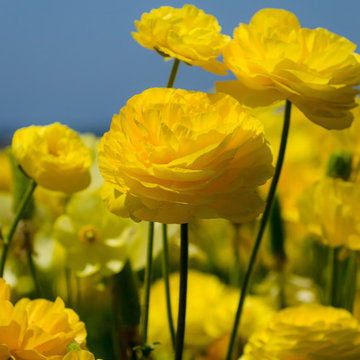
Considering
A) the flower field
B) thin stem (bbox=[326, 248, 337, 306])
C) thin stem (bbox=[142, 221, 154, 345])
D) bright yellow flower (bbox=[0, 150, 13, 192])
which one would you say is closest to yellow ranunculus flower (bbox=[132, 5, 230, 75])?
the flower field

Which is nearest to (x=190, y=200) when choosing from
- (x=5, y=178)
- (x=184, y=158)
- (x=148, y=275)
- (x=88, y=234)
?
(x=184, y=158)

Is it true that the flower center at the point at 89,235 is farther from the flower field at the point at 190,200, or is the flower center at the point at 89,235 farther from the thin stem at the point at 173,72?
the thin stem at the point at 173,72

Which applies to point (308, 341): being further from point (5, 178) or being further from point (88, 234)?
point (5, 178)

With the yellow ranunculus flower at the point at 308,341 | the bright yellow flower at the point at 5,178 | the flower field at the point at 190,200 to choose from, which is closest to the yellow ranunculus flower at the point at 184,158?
the flower field at the point at 190,200

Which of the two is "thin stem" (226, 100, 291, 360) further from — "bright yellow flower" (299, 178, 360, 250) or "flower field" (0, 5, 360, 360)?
"bright yellow flower" (299, 178, 360, 250)

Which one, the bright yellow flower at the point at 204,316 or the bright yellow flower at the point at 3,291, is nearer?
the bright yellow flower at the point at 3,291
